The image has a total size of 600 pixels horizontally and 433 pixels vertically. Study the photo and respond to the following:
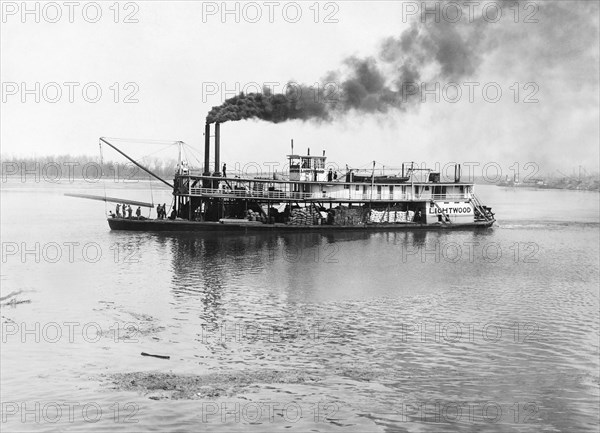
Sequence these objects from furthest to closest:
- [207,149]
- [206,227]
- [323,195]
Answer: [323,195], [207,149], [206,227]

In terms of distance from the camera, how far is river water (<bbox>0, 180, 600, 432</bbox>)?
19766mm

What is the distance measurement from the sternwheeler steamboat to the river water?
13.0 m

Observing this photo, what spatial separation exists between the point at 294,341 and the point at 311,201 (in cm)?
4191

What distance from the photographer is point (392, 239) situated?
6450 centimetres

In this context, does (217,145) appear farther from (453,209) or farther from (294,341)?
(294,341)

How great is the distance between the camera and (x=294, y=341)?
26.7m

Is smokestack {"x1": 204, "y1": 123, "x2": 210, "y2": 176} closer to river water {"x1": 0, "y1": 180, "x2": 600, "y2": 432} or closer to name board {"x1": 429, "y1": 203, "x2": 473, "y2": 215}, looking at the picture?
river water {"x1": 0, "y1": 180, "x2": 600, "y2": 432}

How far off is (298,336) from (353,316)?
4615mm

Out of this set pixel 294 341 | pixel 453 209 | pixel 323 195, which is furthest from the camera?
pixel 453 209

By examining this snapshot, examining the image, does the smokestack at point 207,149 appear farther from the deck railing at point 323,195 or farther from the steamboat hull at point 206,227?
the steamboat hull at point 206,227

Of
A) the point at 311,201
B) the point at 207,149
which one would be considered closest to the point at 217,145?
the point at 207,149

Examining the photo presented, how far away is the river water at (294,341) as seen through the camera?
19766mm

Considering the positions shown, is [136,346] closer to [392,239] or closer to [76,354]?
[76,354]

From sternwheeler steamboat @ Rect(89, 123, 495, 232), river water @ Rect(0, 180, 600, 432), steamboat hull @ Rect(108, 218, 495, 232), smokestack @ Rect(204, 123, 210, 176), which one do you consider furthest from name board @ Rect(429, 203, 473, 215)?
smokestack @ Rect(204, 123, 210, 176)
